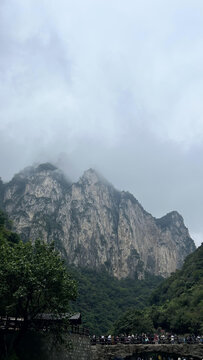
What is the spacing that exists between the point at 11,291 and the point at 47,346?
729 cm

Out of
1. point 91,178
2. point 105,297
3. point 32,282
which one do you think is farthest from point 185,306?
point 91,178

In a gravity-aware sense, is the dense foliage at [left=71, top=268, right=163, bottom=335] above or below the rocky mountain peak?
below

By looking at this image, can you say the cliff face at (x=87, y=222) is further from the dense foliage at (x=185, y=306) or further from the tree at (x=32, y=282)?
the tree at (x=32, y=282)

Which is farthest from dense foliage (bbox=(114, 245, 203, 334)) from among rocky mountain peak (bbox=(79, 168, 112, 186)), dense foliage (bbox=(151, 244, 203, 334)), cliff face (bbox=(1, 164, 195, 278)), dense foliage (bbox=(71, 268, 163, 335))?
rocky mountain peak (bbox=(79, 168, 112, 186))

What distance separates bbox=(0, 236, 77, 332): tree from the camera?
21.6 meters

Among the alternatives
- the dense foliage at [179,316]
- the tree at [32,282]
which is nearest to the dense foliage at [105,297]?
the dense foliage at [179,316]

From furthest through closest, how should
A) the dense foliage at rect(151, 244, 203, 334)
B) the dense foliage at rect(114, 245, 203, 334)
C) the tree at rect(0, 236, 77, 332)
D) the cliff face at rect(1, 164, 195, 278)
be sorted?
1. the cliff face at rect(1, 164, 195, 278)
2. the dense foliage at rect(114, 245, 203, 334)
3. the dense foliage at rect(151, 244, 203, 334)
4. the tree at rect(0, 236, 77, 332)

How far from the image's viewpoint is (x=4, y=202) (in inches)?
6240

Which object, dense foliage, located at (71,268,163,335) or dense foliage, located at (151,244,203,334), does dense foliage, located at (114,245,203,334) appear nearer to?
dense foliage, located at (151,244,203,334)

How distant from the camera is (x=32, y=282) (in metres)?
21.5

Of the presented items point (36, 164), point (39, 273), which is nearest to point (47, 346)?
point (39, 273)

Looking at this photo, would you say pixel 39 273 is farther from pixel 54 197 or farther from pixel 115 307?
pixel 54 197

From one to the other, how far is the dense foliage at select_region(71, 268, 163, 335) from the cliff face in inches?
497

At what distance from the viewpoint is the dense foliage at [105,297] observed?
8775 centimetres
